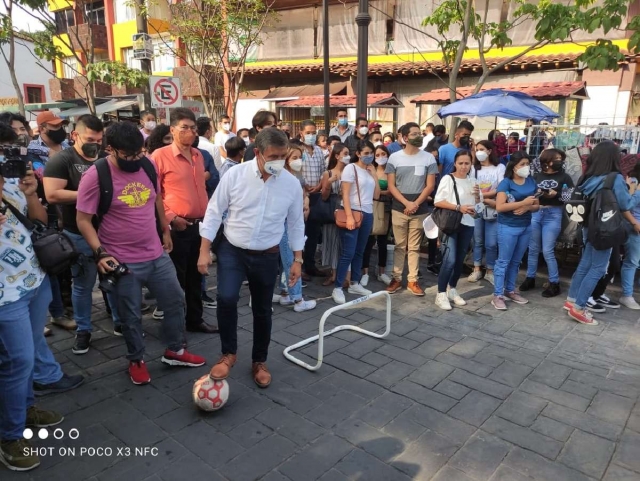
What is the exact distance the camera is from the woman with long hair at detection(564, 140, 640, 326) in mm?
4668

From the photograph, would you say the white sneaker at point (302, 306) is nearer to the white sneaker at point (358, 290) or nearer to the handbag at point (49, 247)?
the white sneaker at point (358, 290)

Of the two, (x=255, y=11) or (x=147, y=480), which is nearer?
(x=147, y=480)

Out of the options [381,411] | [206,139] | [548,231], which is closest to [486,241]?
[548,231]

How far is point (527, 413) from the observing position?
3316 mm

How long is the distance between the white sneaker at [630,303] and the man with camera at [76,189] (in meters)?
5.58

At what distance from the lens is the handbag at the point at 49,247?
280 centimetres

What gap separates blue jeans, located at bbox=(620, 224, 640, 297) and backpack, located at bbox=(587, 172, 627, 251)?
88cm

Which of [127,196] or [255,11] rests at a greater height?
[255,11]

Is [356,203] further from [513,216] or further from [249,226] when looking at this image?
[249,226]

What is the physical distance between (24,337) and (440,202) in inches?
161

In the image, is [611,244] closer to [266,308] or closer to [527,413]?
[527,413]

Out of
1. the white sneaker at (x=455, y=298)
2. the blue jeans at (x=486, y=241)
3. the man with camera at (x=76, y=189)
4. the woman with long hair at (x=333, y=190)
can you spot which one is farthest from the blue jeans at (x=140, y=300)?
the blue jeans at (x=486, y=241)

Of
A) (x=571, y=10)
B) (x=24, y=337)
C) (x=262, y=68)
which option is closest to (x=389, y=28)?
(x=262, y=68)

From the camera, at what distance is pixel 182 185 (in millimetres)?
4195
